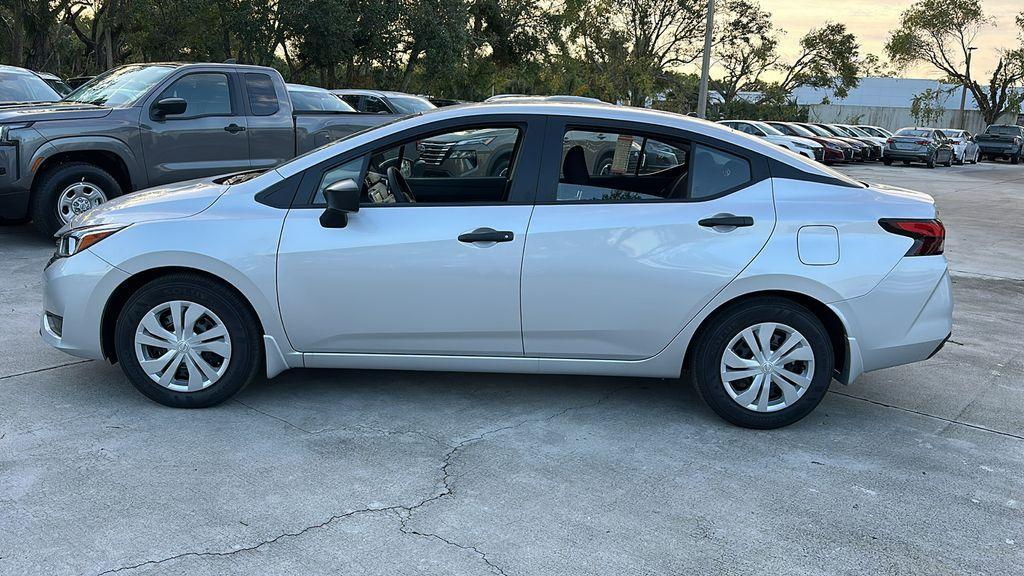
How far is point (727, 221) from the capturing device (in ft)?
13.9

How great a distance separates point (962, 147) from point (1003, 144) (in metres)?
5.49

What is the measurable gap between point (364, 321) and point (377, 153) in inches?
34.2

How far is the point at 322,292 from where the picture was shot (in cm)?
428

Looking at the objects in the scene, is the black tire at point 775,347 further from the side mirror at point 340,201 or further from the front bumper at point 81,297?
the front bumper at point 81,297

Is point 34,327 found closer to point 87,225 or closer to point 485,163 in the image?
point 87,225

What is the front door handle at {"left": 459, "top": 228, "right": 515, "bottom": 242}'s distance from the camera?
4207 millimetres

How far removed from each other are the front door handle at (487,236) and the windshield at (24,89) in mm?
8682

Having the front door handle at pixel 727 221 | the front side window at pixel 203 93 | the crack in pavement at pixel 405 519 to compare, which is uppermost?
the front side window at pixel 203 93

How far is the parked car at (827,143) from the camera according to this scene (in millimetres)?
28344

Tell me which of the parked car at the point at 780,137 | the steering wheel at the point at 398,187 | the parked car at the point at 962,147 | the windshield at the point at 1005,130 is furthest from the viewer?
the windshield at the point at 1005,130

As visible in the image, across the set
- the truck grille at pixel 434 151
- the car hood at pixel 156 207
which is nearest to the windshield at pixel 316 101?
the truck grille at pixel 434 151

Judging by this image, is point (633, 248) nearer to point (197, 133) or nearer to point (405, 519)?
point (405, 519)

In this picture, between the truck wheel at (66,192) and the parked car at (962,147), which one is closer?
the truck wheel at (66,192)

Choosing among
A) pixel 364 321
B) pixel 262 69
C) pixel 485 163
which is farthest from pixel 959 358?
pixel 262 69
